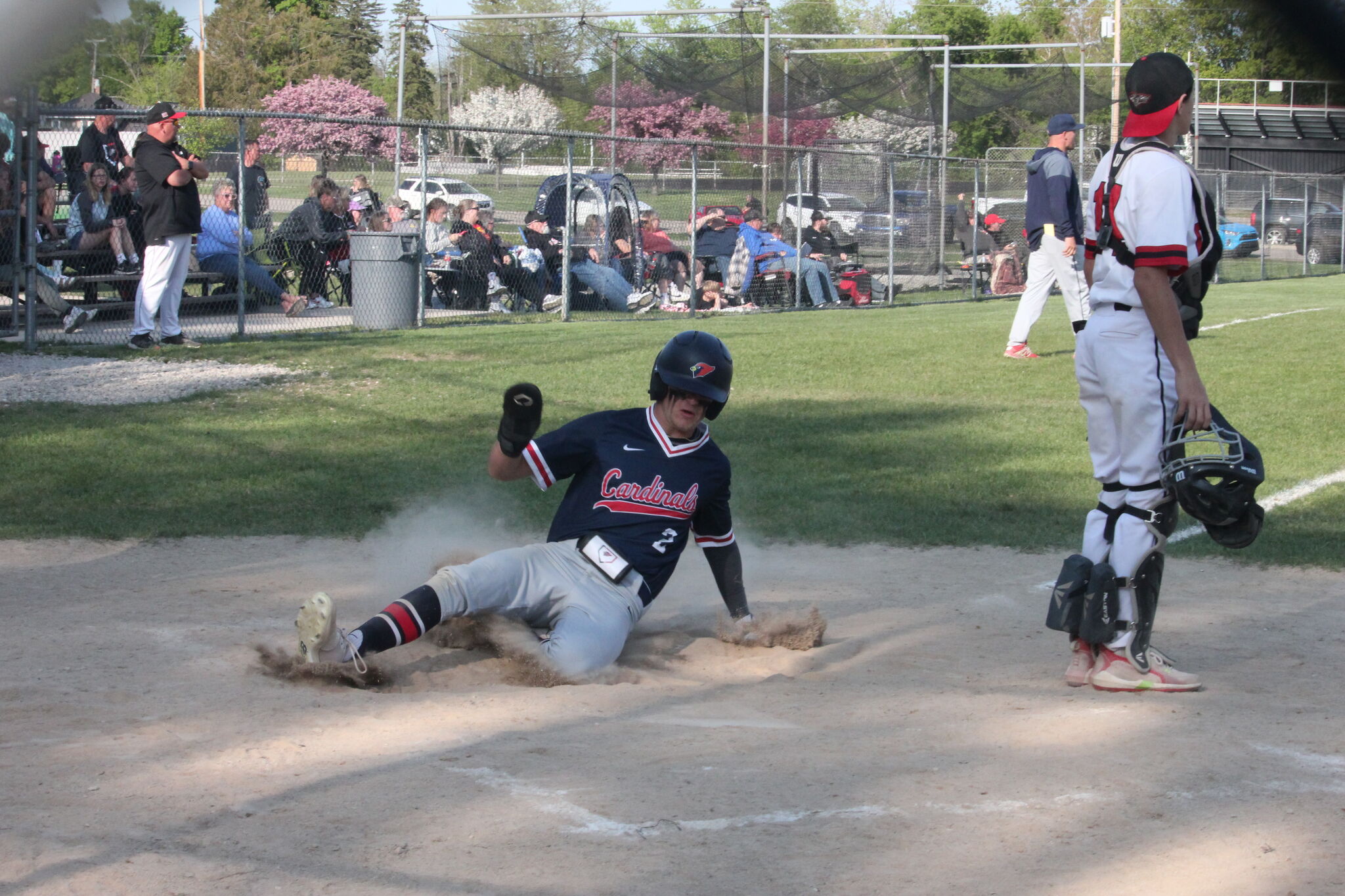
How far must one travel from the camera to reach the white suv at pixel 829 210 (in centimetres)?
2025

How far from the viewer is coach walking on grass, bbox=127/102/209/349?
36.6ft

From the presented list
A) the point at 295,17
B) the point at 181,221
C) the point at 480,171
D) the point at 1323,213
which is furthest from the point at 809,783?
the point at 1323,213

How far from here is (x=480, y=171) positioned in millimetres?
18406

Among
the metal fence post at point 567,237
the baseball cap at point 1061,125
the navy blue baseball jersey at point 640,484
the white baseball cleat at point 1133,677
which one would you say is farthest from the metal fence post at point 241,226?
the white baseball cleat at point 1133,677

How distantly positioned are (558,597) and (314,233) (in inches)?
479

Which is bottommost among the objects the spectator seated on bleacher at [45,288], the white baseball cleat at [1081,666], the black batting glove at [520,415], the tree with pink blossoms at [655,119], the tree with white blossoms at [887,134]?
the white baseball cleat at [1081,666]

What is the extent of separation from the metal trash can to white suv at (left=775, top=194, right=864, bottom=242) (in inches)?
286

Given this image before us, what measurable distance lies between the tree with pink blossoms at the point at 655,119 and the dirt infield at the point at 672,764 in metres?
21.0

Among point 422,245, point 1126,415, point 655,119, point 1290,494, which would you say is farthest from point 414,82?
point 1126,415

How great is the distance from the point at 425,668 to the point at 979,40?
54.1 metres

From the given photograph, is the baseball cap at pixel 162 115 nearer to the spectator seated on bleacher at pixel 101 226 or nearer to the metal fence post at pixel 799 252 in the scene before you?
the spectator seated on bleacher at pixel 101 226

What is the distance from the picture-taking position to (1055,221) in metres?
11.9

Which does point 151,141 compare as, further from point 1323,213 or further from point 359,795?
point 1323,213

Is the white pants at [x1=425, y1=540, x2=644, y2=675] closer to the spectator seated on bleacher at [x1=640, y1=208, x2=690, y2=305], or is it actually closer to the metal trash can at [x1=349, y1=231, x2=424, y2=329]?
the metal trash can at [x1=349, y1=231, x2=424, y2=329]
